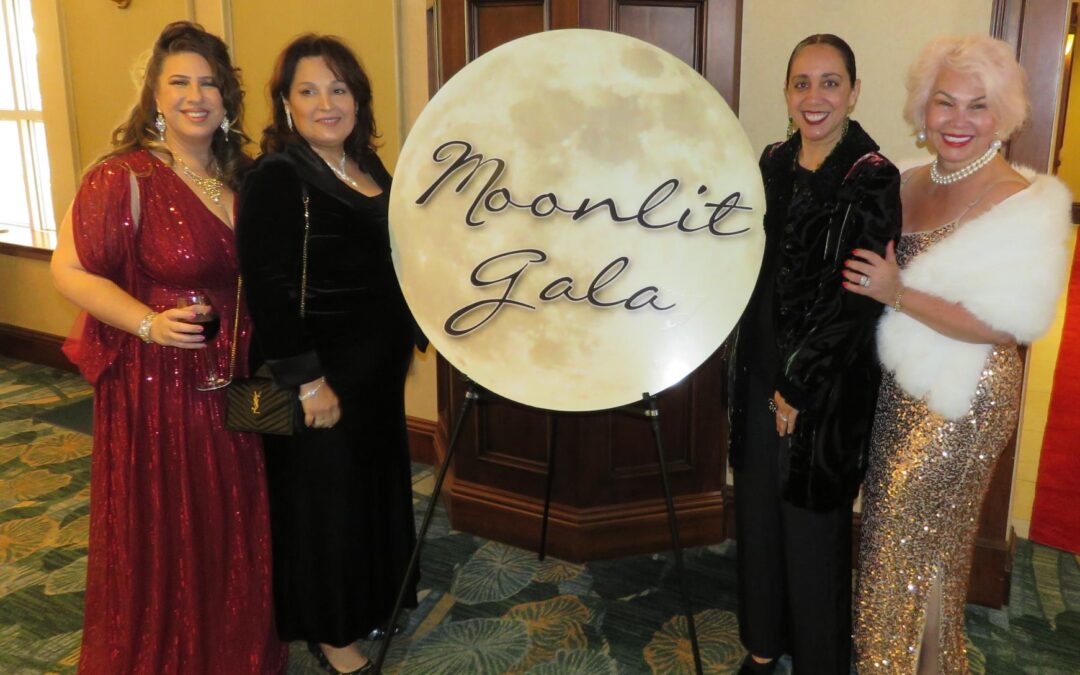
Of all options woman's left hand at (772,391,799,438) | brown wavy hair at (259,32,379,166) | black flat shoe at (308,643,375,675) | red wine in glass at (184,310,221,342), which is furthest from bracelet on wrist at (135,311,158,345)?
woman's left hand at (772,391,799,438)

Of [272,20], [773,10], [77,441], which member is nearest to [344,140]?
[773,10]

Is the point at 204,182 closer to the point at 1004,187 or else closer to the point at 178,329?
the point at 178,329

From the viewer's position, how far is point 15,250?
183 inches

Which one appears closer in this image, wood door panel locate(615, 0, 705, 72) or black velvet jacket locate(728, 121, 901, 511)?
black velvet jacket locate(728, 121, 901, 511)

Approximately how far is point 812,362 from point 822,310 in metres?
0.10

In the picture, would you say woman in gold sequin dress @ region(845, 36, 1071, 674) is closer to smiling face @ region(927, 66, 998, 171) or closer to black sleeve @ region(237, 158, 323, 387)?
smiling face @ region(927, 66, 998, 171)

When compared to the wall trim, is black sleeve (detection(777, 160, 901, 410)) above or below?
above

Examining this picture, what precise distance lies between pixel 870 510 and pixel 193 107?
1707 millimetres

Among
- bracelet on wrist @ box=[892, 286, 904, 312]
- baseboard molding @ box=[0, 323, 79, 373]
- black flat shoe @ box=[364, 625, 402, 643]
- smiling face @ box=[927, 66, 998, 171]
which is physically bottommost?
black flat shoe @ box=[364, 625, 402, 643]

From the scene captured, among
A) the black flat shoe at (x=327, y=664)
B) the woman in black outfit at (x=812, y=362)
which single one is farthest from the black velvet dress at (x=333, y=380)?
the woman in black outfit at (x=812, y=362)

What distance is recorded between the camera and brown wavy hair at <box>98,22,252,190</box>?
68.4 inches

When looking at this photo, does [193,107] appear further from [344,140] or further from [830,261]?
[830,261]

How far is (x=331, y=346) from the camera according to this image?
1.77 m

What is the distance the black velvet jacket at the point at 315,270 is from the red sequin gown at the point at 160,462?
18 cm
